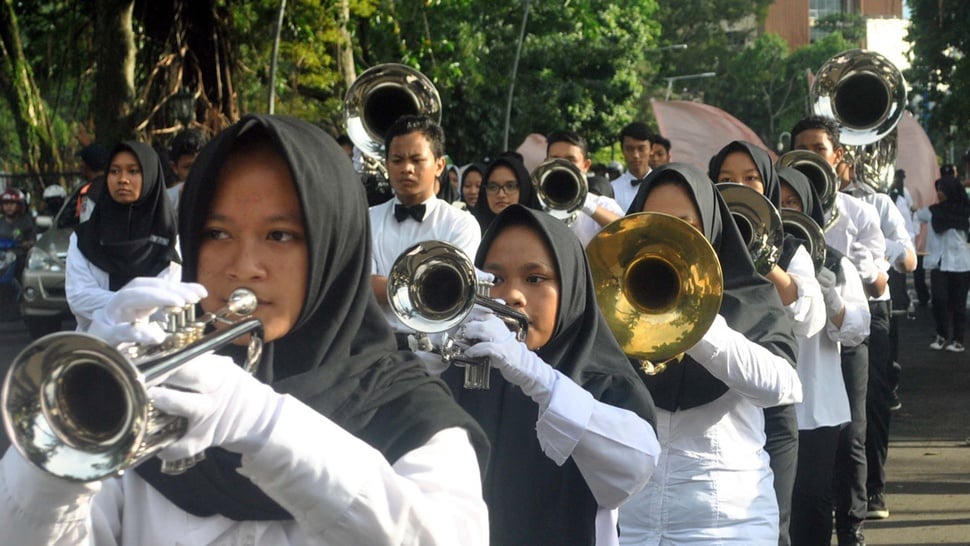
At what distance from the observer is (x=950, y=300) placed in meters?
15.0

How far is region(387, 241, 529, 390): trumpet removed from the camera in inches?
134

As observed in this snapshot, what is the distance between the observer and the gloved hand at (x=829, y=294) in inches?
234

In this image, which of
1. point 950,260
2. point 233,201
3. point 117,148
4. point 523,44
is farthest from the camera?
point 523,44

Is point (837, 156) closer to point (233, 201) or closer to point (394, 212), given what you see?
point (394, 212)

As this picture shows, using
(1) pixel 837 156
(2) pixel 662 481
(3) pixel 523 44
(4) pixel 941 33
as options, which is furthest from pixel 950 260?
(3) pixel 523 44

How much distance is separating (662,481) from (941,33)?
28062 mm

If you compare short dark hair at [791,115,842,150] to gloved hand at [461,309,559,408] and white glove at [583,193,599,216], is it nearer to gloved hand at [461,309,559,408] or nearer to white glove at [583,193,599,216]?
white glove at [583,193,599,216]

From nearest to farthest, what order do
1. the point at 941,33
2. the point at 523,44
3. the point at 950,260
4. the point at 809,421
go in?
the point at 809,421
the point at 950,260
the point at 941,33
the point at 523,44

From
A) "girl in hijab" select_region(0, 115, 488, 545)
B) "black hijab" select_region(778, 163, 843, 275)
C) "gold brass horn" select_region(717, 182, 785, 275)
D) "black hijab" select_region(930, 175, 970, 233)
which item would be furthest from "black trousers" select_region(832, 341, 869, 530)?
"black hijab" select_region(930, 175, 970, 233)

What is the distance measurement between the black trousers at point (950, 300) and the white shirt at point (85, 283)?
9650 millimetres

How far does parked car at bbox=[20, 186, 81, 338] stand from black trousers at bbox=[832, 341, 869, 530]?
9986 millimetres

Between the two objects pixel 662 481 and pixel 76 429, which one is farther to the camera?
pixel 662 481

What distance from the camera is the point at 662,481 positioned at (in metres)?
4.24

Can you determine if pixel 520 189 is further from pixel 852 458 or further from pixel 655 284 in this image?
pixel 655 284
